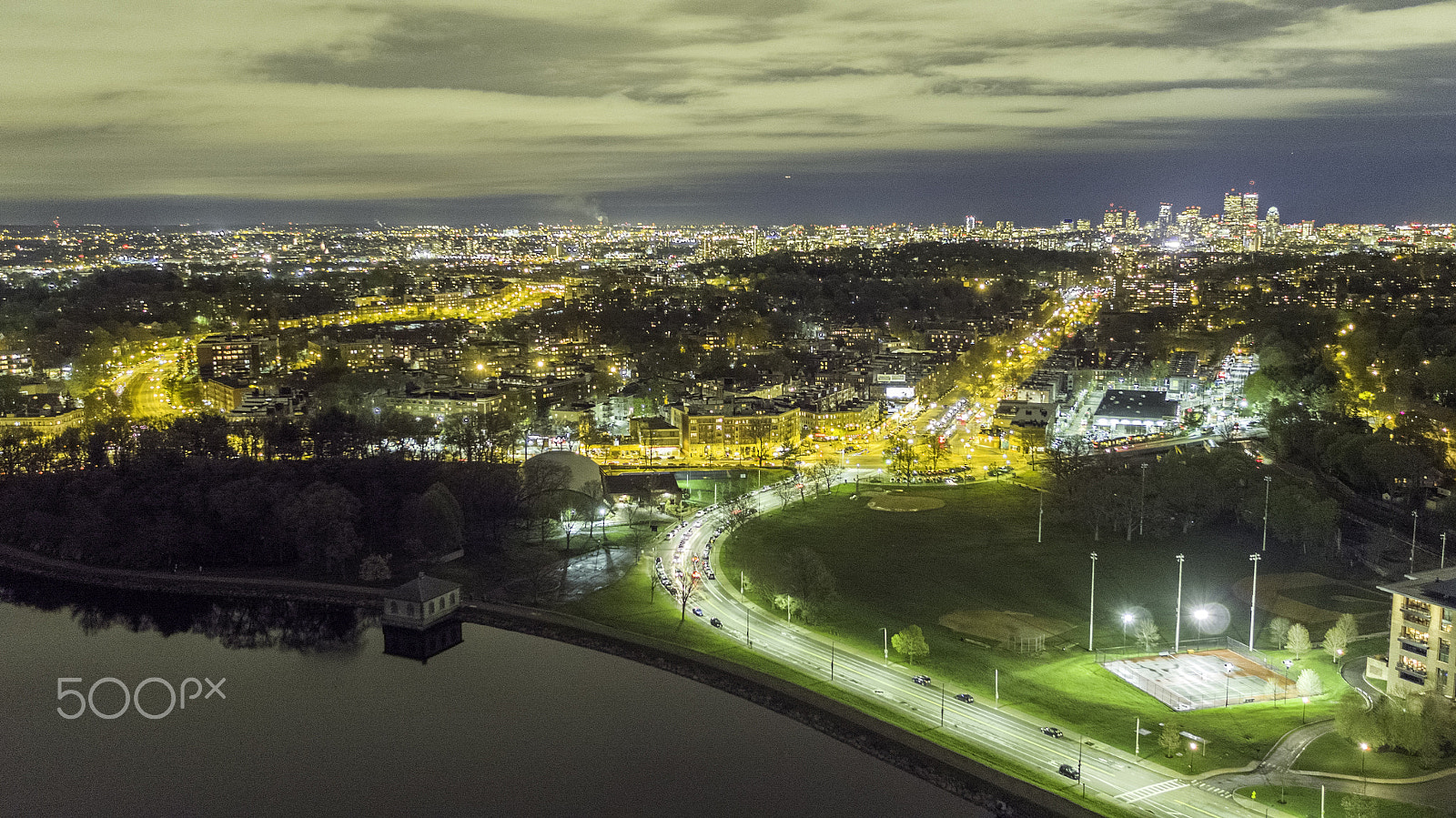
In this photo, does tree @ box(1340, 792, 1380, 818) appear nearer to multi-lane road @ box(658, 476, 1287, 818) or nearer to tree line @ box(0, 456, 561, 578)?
multi-lane road @ box(658, 476, 1287, 818)

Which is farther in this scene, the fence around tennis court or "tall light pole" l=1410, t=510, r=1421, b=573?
"tall light pole" l=1410, t=510, r=1421, b=573

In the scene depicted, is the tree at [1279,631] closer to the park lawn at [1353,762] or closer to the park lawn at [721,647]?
the park lawn at [1353,762]

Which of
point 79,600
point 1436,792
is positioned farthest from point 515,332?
point 1436,792

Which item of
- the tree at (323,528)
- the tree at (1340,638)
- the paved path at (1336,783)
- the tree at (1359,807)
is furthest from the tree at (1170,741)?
the tree at (323,528)

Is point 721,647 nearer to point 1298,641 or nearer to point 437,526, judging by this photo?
point 437,526

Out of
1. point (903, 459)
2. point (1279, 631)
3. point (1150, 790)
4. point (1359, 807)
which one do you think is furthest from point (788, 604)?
point (903, 459)

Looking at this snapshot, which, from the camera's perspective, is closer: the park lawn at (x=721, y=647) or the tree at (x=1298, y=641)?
the park lawn at (x=721, y=647)

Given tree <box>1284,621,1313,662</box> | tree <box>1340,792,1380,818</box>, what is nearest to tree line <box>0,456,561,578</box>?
tree <box>1284,621,1313,662</box>
